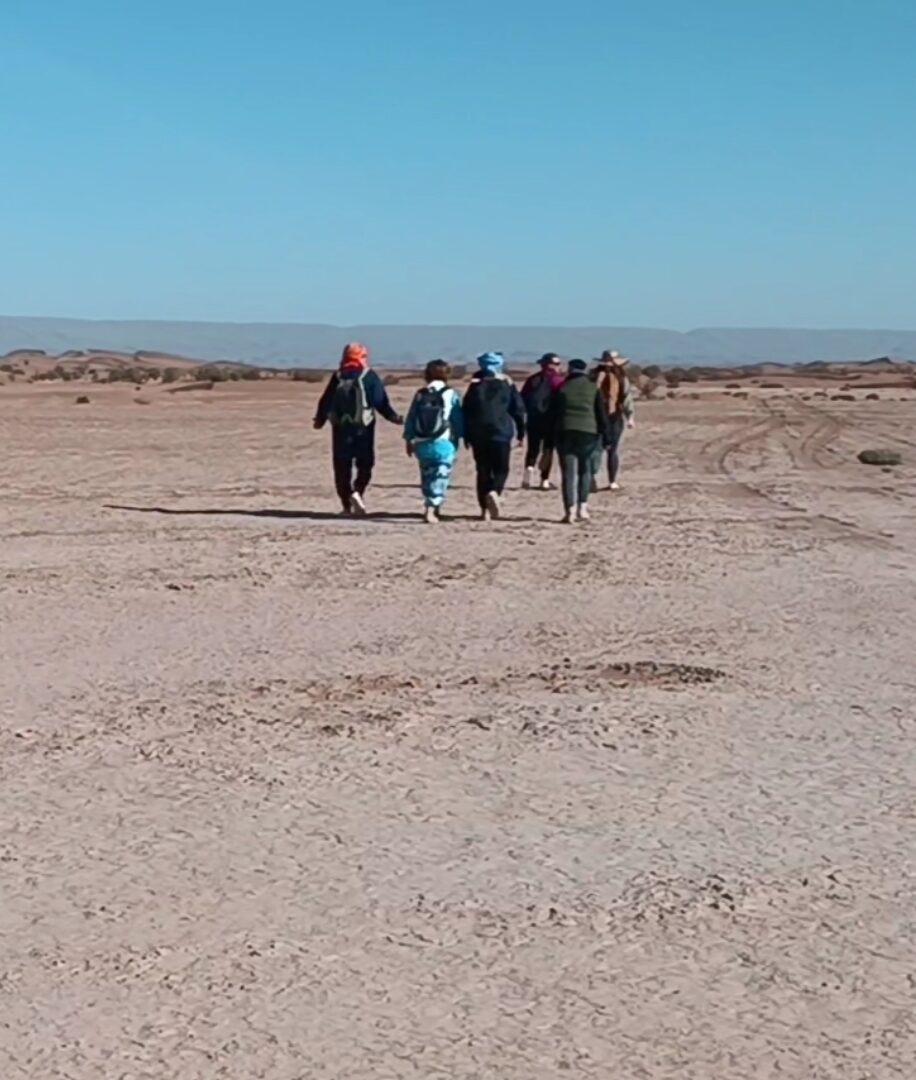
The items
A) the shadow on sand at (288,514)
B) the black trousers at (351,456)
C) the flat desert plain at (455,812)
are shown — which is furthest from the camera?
the shadow on sand at (288,514)

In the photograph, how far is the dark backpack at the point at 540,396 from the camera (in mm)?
21109

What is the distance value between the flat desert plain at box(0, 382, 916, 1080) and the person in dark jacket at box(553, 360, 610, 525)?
1.93 meters

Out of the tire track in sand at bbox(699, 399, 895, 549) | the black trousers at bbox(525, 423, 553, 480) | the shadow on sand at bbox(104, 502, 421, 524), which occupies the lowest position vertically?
the tire track in sand at bbox(699, 399, 895, 549)

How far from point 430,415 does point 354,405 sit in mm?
734

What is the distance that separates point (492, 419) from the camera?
61.7ft

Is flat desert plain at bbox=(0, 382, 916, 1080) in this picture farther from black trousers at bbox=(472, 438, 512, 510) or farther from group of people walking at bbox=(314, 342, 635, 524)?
group of people walking at bbox=(314, 342, 635, 524)

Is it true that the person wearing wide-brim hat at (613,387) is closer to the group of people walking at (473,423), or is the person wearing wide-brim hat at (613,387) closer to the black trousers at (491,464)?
the group of people walking at (473,423)

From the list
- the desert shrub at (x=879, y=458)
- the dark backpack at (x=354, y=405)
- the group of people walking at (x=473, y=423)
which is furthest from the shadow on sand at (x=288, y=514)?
Result: the desert shrub at (x=879, y=458)

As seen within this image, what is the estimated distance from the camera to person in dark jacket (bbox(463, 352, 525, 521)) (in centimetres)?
1884

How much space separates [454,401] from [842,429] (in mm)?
28264

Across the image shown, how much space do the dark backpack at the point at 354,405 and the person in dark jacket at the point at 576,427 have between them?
1821 millimetres

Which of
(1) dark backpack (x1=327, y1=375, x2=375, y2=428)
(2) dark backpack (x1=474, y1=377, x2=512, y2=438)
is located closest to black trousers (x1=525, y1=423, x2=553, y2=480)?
(2) dark backpack (x1=474, y1=377, x2=512, y2=438)

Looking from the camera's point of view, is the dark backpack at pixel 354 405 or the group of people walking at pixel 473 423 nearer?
the group of people walking at pixel 473 423

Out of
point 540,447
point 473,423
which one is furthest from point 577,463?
point 540,447
